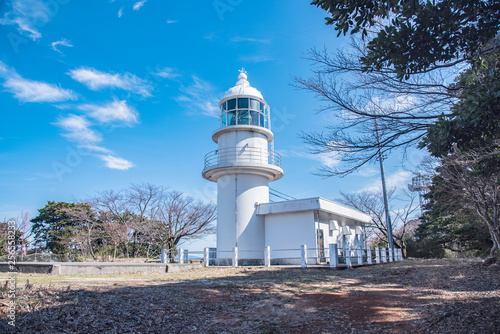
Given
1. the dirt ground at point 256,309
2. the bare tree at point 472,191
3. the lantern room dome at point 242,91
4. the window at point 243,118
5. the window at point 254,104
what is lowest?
the dirt ground at point 256,309

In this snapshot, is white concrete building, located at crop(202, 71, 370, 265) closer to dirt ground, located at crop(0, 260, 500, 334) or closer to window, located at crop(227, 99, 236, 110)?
window, located at crop(227, 99, 236, 110)

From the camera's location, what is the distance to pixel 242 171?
19.4m

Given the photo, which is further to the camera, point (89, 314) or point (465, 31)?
point (465, 31)

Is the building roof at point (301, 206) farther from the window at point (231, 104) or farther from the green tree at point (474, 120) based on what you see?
the green tree at point (474, 120)

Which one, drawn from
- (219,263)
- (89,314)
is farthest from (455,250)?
(89,314)

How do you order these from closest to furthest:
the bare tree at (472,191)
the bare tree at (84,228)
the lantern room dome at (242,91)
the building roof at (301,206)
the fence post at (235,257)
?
the bare tree at (472,191)
the fence post at (235,257)
the building roof at (301,206)
the lantern room dome at (242,91)
the bare tree at (84,228)

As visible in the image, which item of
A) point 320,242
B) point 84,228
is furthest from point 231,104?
point 84,228

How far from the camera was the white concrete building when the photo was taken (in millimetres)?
18422

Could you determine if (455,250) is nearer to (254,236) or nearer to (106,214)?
(254,236)

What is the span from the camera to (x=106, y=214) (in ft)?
80.1

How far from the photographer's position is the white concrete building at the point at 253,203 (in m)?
18.4

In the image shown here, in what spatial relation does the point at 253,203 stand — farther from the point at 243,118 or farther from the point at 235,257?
the point at 243,118

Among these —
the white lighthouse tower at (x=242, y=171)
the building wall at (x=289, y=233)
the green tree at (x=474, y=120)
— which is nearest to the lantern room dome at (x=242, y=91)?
the white lighthouse tower at (x=242, y=171)

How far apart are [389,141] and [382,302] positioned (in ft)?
10.9
